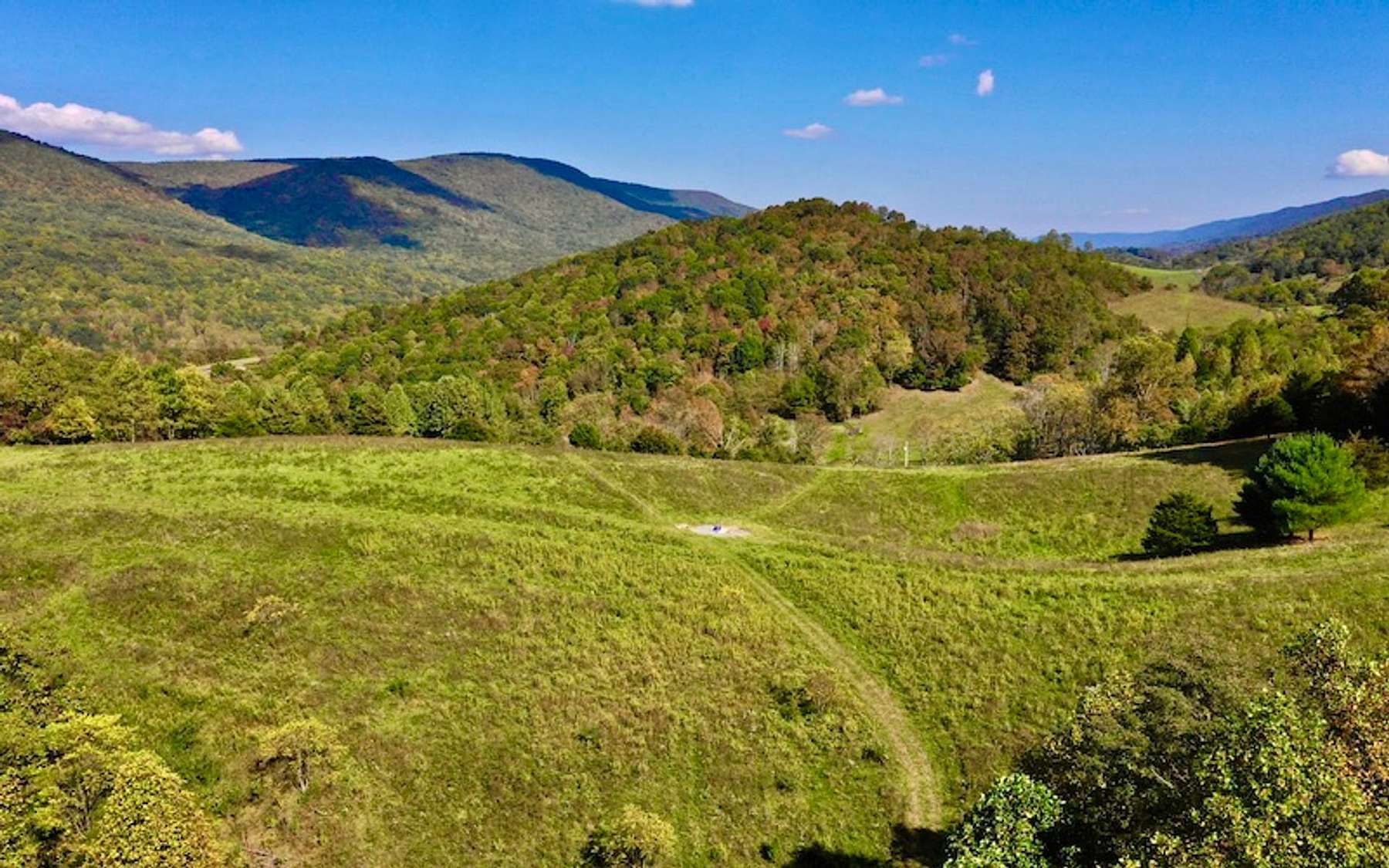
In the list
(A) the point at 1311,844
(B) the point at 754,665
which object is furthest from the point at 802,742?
(A) the point at 1311,844

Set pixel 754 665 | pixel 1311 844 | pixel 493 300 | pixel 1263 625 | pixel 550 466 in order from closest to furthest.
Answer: pixel 1311 844 < pixel 1263 625 < pixel 754 665 < pixel 550 466 < pixel 493 300

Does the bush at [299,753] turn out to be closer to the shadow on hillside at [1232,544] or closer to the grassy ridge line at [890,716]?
the grassy ridge line at [890,716]

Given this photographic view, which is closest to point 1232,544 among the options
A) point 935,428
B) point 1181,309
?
point 935,428

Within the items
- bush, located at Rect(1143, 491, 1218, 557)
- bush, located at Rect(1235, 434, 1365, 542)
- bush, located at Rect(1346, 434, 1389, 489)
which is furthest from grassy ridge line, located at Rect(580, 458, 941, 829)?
bush, located at Rect(1346, 434, 1389, 489)

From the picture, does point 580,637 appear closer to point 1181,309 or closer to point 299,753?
point 299,753

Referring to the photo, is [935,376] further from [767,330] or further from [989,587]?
[989,587]

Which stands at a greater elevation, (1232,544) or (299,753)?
(1232,544)
